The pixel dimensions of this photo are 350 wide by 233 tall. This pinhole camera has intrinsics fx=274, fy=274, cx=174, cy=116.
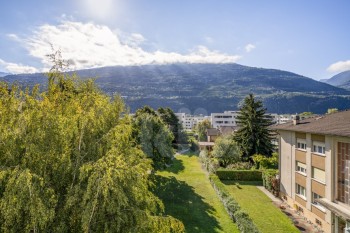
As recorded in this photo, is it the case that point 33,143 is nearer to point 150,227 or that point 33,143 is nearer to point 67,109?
point 67,109

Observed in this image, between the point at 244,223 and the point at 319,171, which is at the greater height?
the point at 319,171

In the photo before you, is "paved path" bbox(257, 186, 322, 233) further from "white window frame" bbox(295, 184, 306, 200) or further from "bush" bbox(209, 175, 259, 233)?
"bush" bbox(209, 175, 259, 233)

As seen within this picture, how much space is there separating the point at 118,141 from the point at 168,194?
70.8 feet

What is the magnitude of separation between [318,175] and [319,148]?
6.68 feet

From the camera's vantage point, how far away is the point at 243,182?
121 feet

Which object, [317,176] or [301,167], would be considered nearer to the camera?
[317,176]

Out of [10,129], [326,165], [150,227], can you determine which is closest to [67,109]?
[10,129]

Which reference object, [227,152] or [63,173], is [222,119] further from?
[63,173]

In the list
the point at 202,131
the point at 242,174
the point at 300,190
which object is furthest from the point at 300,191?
the point at 202,131

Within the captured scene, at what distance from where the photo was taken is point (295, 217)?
74.4 feet

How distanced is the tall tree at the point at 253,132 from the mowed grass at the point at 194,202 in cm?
889

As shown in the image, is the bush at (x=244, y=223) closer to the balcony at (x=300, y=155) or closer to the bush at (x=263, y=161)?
the balcony at (x=300, y=155)

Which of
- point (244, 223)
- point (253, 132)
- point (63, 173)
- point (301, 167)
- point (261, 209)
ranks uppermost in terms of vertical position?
point (63, 173)

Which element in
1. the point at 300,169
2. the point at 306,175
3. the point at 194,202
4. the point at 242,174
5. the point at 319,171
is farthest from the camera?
the point at 242,174
